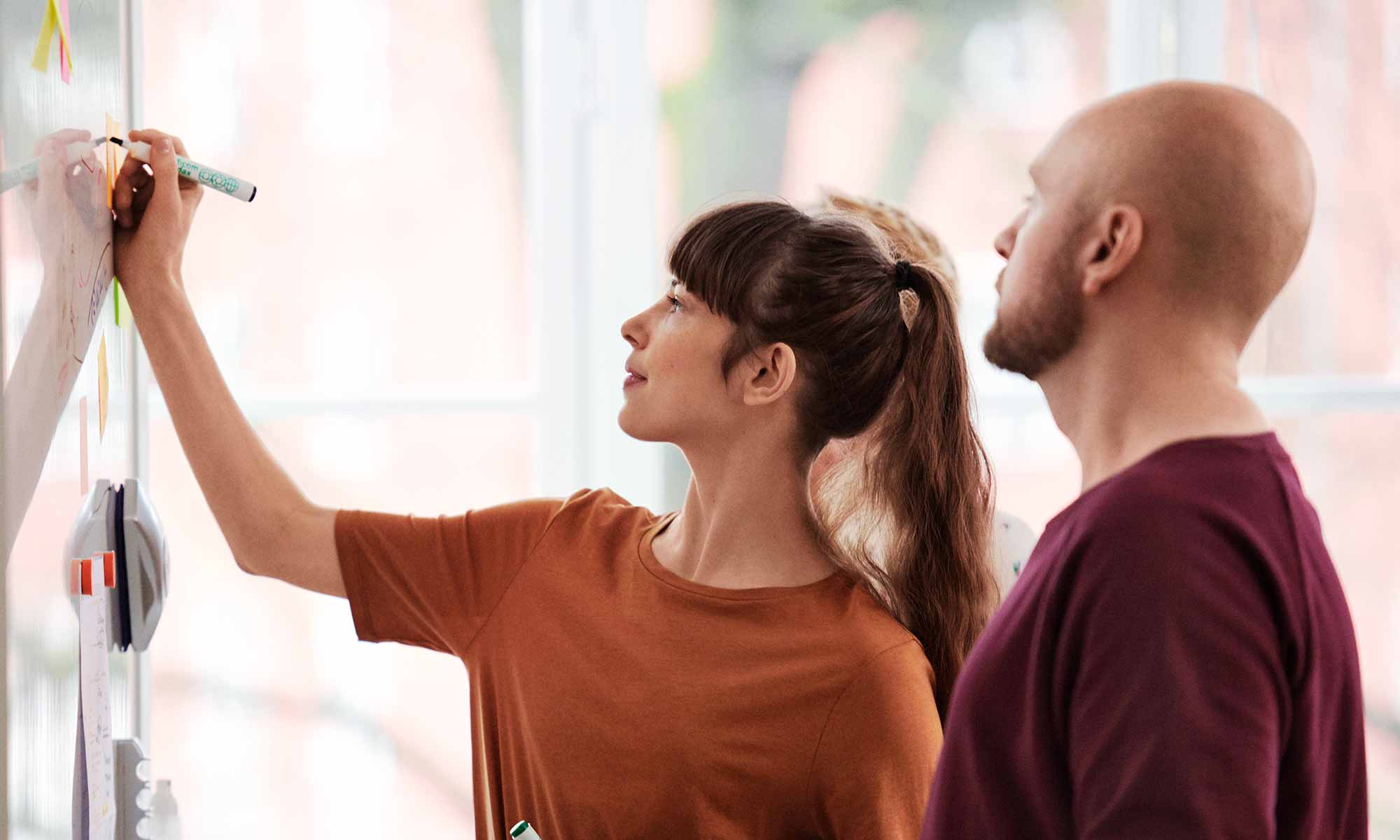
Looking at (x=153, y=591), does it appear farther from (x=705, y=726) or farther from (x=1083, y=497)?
(x=1083, y=497)

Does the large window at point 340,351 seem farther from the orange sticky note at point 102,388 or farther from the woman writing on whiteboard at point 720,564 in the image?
the orange sticky note at point 102,388

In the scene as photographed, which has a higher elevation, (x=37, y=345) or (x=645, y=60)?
(x=645, y=60)

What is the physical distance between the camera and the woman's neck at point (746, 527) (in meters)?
1.18

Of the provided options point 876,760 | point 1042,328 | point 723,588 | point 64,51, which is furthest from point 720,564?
point 64,51

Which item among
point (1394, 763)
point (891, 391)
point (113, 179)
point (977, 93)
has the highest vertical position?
point (977, 93)

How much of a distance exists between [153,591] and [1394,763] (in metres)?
2.12

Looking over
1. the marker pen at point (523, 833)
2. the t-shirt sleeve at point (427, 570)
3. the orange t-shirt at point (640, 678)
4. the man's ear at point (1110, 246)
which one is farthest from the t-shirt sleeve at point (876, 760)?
the man's ear at point (1110, 246)

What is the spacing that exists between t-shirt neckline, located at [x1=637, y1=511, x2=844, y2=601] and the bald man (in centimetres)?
39

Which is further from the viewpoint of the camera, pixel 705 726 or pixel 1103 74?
pixel 1103 74

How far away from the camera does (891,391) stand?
1.24 metres

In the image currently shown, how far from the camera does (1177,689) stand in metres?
0.62

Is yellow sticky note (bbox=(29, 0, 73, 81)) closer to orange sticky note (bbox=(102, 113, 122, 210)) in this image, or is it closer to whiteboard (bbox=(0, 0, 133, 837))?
whiteboard (bbox=(0, 0, 133, 837))

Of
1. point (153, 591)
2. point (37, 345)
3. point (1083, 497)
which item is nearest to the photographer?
point (37, 345)

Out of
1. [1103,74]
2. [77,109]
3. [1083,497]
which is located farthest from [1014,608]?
[1103,74]
